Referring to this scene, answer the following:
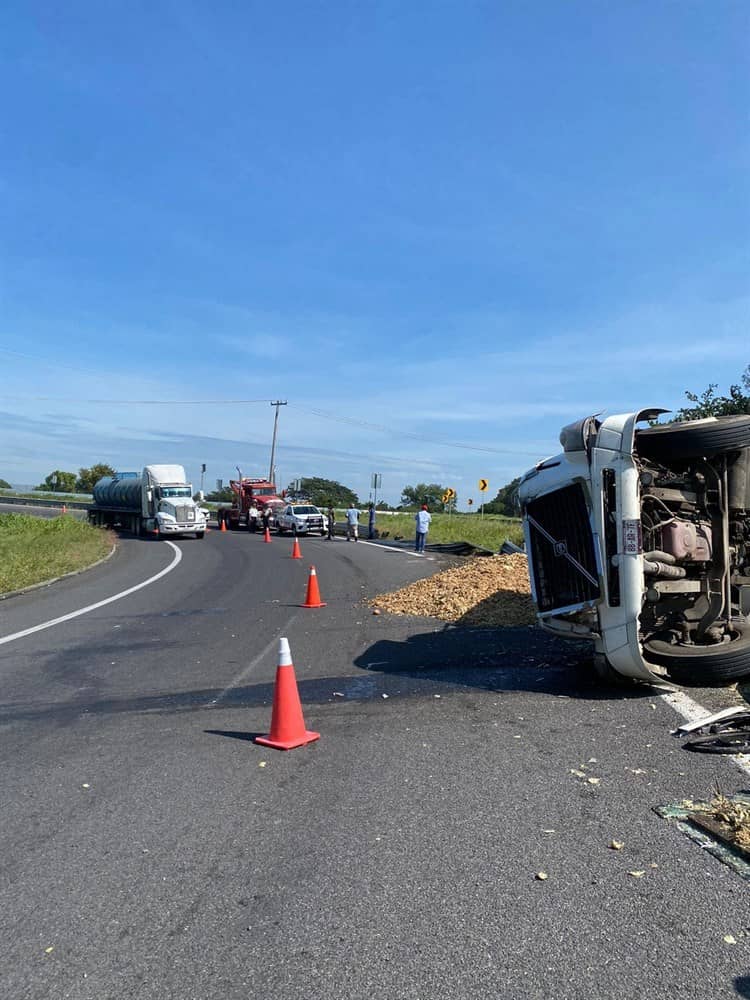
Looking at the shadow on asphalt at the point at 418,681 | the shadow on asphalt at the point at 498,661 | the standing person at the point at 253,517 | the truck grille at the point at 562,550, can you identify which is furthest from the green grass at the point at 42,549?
the truck grille at the point at 562,550

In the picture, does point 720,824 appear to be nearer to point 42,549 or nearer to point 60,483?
point 42,549

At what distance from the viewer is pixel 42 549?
87.0ft

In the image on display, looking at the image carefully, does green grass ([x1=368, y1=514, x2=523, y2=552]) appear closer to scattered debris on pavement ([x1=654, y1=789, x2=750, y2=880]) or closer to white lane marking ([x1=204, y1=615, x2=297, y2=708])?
white lane marking ([x1=204, y1=615, x2=297, y2=708])

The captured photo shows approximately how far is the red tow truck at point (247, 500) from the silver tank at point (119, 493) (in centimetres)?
653

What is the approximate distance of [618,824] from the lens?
14.6 ft

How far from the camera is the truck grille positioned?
24.6 ft

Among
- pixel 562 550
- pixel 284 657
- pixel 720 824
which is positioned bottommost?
pixel 720 824

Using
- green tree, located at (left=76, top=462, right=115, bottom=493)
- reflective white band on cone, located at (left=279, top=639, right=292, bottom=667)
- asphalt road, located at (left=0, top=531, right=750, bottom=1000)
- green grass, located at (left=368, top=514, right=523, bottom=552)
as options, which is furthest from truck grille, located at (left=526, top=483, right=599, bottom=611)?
green tree, located at (left=76, top=462, right=115, bottom=493)

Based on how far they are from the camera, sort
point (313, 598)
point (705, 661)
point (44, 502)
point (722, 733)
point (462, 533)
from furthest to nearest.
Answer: point (44, 502) < point (462, 533) < point (313, 598) < point (705, 661) < point (722, 733)

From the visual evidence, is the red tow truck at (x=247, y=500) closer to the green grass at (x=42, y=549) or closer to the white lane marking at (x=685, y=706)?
the green grass at (x=42, y=549)

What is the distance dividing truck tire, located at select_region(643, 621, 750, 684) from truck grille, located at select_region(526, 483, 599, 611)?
0.80m

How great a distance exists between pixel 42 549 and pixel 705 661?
23.6 meters

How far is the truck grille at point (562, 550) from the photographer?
24.6 feet

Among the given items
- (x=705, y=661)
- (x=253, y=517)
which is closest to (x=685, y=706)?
(x=705, y=661)
